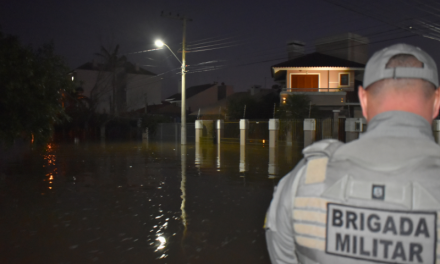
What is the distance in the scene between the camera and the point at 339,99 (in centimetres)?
3266

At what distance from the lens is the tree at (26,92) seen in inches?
419

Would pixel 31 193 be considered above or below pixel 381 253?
below

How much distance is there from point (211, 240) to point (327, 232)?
13.5 feet

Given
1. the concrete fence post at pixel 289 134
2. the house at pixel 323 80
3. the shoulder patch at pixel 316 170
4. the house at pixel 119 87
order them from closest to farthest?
1. the shoulder patch at pixel 316 170
2. the concrete fence post at pixel 289 134
3. the house at pixel 323 80
4. the house at pixel 119 87

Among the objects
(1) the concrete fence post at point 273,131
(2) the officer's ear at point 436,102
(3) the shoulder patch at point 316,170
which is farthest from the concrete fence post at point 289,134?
(3) the shoulder patch at point 316,170

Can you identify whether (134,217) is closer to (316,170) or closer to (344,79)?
(316,170)

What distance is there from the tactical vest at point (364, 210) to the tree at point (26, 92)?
427 inches

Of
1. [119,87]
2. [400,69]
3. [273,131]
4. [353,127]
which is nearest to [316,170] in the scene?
[400,69]

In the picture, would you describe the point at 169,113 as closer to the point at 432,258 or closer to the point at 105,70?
the point at 105,70

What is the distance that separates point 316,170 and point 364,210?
0.23m

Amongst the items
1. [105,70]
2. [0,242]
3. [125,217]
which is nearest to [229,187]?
[125,217]

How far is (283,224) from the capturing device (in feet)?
5.19

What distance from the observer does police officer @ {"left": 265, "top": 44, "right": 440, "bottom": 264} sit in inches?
53.1

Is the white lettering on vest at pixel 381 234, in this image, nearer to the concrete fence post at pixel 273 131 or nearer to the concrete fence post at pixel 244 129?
the concrete fence post at pixel 273 131
